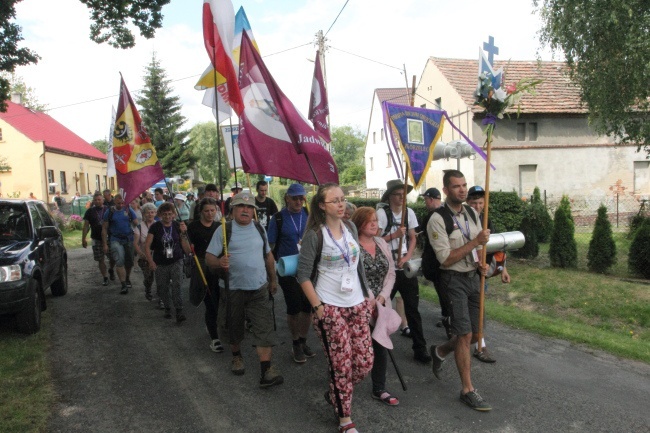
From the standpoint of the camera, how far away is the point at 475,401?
4.17 meters

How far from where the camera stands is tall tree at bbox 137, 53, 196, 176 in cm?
4756

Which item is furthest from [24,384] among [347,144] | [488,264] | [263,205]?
[347,144]

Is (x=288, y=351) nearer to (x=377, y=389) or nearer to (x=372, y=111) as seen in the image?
(x=377, y=389)

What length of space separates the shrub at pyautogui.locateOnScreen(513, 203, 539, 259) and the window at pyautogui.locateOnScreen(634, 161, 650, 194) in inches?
681

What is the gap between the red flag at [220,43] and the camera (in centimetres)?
539

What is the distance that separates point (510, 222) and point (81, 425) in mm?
9926

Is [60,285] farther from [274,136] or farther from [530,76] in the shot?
[530,76]

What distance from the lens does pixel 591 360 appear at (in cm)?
543

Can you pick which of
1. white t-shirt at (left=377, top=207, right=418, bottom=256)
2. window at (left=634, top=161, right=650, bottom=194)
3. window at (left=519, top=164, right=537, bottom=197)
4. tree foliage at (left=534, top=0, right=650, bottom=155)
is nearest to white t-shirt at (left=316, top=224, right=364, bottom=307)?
white t-shirt at (left=377, top=207, right=418, bottom=256)

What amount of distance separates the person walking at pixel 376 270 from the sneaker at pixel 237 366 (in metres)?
1.43

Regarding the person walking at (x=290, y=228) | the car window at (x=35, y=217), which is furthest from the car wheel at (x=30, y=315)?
the person walking at (x=290, y=228)

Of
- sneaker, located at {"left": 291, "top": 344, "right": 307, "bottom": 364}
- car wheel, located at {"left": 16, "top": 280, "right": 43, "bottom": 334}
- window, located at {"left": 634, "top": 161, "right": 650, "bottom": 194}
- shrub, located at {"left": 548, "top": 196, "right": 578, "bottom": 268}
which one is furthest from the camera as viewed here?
window, located at {"left": 634, "top": 161, "right": 650, "bottom": 194}

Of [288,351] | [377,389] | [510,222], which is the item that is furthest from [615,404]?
[510,222]

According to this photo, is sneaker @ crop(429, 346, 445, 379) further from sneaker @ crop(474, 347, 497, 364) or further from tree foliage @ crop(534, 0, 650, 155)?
tree foliage @ crop(534, 0, 650, 155)
